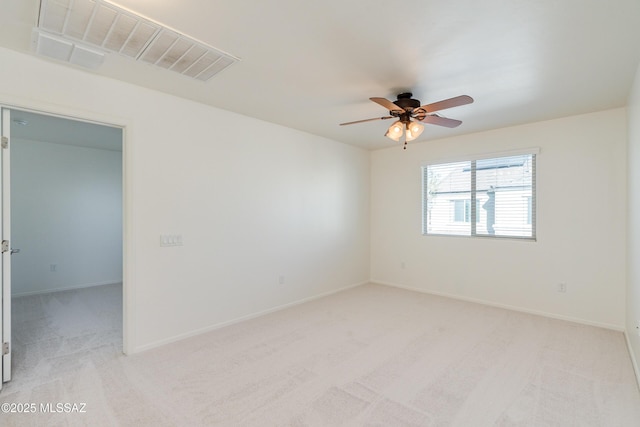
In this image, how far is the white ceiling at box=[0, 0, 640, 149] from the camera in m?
1.81

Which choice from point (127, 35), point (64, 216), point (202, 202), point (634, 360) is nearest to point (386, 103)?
point (127, 35)

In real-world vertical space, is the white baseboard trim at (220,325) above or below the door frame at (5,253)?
below


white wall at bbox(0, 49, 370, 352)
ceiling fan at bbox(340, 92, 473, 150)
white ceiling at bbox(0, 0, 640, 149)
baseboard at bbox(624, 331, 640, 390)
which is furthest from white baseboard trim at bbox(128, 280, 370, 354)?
baseboard at bbox(624, 331, 640, 390)

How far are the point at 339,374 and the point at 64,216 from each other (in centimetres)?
575

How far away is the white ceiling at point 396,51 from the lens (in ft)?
5.94

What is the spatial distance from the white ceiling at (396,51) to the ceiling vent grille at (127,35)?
8 cm

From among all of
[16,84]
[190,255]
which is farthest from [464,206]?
[16,84]

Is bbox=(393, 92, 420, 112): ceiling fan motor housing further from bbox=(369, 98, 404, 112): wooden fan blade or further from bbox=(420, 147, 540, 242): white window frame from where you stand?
bbox=(420, 147, 540, 242): white window frame

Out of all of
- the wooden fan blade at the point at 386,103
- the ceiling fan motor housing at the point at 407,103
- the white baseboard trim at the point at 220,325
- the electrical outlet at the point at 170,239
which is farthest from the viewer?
the electrical outlet at the point at 170,239

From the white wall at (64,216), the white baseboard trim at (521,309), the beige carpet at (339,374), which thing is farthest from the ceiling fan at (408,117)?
the white wall at (64,216)

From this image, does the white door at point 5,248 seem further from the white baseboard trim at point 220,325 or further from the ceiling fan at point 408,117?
the ceiling fan at point 408,117

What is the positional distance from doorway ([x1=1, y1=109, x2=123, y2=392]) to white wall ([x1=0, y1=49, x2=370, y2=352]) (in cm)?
108

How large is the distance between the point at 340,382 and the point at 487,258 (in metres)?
3.21

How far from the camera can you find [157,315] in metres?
3.10
